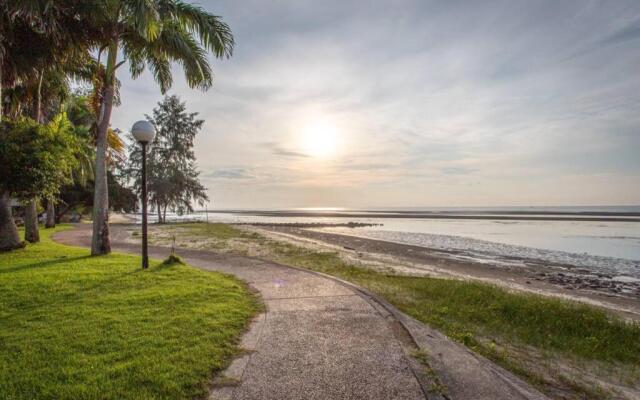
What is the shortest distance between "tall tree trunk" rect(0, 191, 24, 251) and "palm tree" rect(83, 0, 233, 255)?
11.4 feet

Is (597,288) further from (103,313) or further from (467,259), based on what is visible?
(103,313)

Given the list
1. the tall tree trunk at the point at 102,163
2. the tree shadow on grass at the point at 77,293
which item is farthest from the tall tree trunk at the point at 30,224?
the tree shadow on grass at the point at 77,293

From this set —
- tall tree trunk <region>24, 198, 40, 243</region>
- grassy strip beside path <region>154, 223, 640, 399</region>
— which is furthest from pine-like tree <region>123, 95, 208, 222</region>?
grassy strip beside path <region>154, 223, 640, 399</region>

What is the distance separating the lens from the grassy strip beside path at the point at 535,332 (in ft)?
13.8

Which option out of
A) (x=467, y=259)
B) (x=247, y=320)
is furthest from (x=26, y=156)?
(x=467, y=259)

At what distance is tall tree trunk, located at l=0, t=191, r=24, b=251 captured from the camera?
11558mm

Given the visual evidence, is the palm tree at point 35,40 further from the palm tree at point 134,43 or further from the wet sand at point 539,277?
the wet sand at point 539,277

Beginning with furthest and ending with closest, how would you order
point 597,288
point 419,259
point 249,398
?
point 419,259 → point 597,288 → point 249,398

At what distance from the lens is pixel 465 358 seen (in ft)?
12.8

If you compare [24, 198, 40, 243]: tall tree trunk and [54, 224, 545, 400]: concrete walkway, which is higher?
[24, 198, 40, 243]: tall tree trunk

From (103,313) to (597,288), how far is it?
1414 centimetres

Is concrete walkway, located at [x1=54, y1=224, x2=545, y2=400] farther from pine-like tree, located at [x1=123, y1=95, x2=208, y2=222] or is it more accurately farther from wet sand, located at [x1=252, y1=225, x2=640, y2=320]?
pine-like tree, located at [x1=123, y1=95, x2=208, y2=222]

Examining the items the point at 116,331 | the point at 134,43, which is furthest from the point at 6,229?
the point at 116,331

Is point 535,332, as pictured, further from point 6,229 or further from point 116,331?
point 6,229
